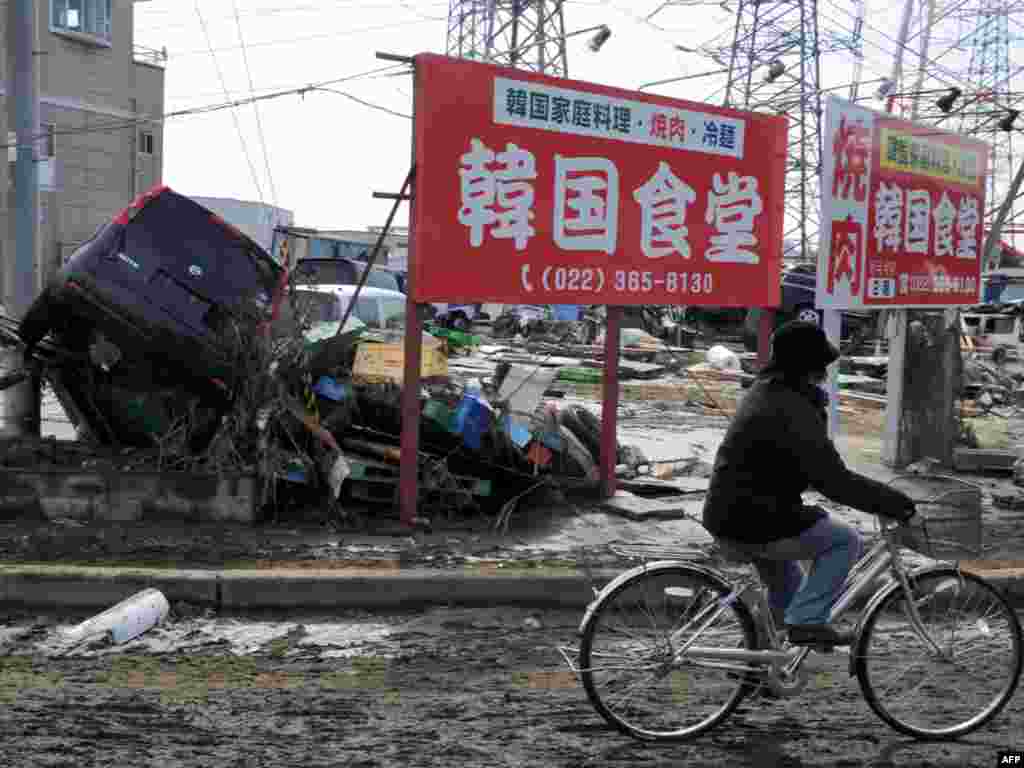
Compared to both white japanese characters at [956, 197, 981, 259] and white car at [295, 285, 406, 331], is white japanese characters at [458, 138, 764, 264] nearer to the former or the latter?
white japanese characters at [956, 197, 981, 259]

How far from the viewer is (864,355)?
2855cm

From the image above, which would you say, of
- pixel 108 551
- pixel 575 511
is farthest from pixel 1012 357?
pixel 108 551

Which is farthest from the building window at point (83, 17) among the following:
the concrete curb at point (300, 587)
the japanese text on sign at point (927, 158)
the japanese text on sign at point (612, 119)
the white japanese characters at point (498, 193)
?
the concrete curb at point (300, 587)

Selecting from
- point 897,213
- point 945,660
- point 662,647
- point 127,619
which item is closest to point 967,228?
point 897,213

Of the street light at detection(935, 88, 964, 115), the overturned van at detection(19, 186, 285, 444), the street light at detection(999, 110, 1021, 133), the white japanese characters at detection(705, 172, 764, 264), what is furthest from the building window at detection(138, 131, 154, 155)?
the white japanese characters at detection(705, 172, 764, 264)

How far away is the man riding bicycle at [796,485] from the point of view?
14.6 ft

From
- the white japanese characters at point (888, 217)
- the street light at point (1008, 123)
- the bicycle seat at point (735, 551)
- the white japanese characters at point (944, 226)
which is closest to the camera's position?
the bicycle seat at point (735, 551)

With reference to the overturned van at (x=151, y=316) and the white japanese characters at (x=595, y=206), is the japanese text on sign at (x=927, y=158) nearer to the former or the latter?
the white japanese characters at (x=595, y=206)

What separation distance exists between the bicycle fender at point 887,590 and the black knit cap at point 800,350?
90 cm

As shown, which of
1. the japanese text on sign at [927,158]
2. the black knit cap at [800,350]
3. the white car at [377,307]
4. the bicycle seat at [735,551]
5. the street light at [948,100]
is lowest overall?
the bicycle seat at [735,551]

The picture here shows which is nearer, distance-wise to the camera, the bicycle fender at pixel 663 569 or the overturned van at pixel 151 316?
the bicycle fender at pixel 663 569

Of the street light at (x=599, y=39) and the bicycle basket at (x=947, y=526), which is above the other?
the street light at (x=599, y=39)

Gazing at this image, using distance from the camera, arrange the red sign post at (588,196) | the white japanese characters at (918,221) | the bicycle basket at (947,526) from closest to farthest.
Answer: the bicycle basket at (947,526) < the red sign post at (588,196) < the white japanese characters at (918,221)

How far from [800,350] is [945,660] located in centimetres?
142
